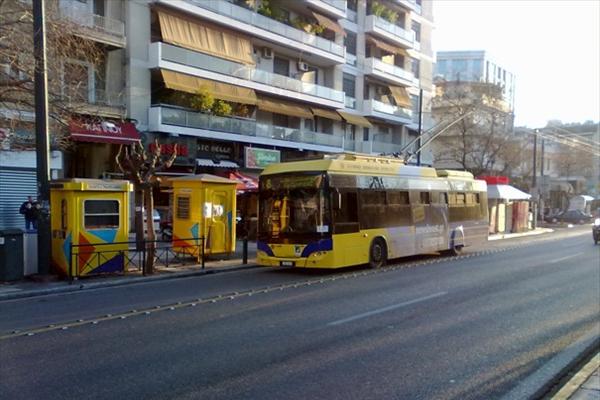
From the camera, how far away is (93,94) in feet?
82.3

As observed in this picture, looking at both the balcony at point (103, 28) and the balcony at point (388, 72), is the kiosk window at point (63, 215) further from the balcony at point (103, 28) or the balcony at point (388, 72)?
the balcony at point (388, 72)

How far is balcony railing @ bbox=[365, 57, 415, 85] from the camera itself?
4369cm

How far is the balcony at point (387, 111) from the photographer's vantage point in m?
43.5

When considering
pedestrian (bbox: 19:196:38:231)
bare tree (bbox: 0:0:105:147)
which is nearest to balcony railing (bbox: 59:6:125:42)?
bare tree (bbox: 0:0:105:147)

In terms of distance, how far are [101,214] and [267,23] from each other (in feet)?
73.0

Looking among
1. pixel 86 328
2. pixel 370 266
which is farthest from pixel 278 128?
pixel 86 328

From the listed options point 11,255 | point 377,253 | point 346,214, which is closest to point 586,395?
point 346,214

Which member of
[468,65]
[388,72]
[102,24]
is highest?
[468,65]

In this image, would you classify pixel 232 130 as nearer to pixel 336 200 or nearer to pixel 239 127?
pixel 239 127

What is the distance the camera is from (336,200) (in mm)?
14898

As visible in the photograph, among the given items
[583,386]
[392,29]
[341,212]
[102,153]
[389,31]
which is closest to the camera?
[583,386]

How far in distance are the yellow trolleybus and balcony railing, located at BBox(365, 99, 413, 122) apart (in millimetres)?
25409

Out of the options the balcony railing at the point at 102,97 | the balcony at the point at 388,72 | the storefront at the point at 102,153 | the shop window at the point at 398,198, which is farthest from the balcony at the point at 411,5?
the shop window at the point at 398,198

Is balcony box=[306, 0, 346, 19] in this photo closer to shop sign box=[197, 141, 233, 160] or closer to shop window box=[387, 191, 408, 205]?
shop sign box=[197, 141, 233, 160]
